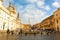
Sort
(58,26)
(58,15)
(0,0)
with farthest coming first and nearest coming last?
(58,15), (58,26), (0,0)

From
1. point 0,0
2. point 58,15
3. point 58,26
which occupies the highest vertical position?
point 0,0

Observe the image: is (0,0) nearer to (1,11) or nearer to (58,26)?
(1,11)

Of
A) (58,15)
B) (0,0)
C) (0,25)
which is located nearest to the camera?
(0,25)

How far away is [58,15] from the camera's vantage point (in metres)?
44.1

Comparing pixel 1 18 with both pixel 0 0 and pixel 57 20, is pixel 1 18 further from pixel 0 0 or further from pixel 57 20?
pixel 57 20

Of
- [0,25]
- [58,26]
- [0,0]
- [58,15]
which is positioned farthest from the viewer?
[58,15]

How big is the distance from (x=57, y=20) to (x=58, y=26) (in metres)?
2.91

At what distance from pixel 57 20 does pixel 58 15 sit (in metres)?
1.59

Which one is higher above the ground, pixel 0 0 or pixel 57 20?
pixel 0 0

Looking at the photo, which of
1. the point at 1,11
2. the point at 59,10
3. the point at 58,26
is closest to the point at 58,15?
the point at 59,10

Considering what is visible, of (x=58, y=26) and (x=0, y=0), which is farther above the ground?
(x=0, y=0)

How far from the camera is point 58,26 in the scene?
1626 inches

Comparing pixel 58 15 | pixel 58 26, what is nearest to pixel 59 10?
pixel 58 15

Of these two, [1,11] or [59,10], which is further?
[59,10]
